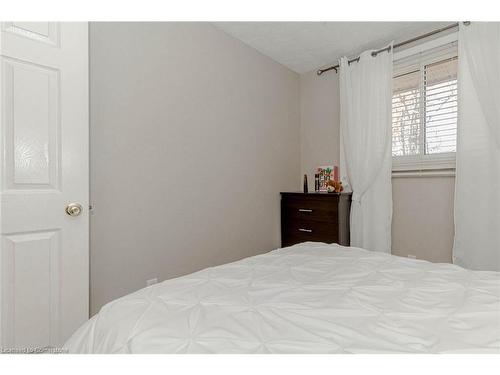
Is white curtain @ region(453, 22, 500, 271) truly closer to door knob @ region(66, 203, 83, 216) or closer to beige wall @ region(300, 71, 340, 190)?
beige wall @ region(300, 71, 340, 190)

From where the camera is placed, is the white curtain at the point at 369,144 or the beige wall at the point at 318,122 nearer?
the white curtain at the point at 369,144

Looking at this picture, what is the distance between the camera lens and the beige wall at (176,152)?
1922 mm

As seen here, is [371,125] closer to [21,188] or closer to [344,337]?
[344,337]

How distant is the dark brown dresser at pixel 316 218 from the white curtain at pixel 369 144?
132 millimetres

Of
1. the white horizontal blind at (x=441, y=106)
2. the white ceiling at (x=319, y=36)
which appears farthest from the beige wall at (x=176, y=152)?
the white horizontal blind at (x=441, y=106)

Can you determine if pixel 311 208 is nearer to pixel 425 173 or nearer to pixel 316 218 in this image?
pixel 316 218

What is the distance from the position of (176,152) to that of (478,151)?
2277mm

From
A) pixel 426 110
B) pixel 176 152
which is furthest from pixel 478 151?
pixel 176 152

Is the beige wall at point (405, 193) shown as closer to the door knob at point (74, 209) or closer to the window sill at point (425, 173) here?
the window sill at point (425, 173)

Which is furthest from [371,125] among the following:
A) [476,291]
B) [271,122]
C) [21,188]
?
[21,188]

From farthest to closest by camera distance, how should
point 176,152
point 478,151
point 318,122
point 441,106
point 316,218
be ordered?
1. point 318,122
2. point 316,218
3. point 441,106
4. point 176,152
5. point 478,151

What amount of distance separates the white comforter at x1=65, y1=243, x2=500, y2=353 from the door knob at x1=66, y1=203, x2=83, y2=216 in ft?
2.68

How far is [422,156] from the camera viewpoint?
2617 mm
